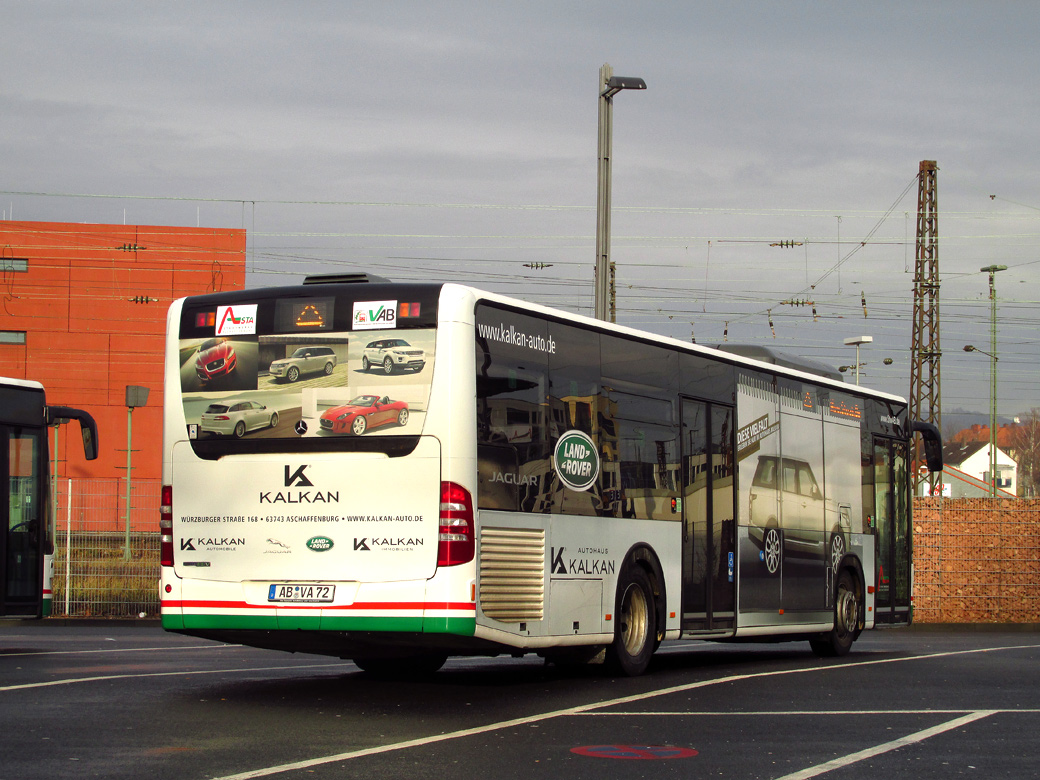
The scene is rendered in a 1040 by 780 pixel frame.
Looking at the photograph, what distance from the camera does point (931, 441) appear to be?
68.1 ft

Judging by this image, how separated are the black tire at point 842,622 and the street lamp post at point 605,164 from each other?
537 cm

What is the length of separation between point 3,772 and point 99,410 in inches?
2369

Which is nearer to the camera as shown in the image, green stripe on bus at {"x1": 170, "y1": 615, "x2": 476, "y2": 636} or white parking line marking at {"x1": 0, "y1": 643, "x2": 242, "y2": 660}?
green stripe on bus at {"x1": 170, "y1": 615, "x2": 476, "y2": 636}

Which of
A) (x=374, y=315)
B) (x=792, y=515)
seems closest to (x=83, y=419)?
(x=374, y=315)

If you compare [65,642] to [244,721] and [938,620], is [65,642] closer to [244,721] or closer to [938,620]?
[244,721]

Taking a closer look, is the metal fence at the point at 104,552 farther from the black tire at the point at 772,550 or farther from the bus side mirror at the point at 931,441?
the bus side mirror at the point at 931,441

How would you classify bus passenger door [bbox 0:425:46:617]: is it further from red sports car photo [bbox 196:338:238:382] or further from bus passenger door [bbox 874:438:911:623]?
bus passenger door [bbox 874:438:911:623]

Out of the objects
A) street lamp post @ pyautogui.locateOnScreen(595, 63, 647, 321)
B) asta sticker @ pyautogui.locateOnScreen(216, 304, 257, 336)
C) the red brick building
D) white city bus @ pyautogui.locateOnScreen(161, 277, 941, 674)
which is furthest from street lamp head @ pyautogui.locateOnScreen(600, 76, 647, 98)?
the red brick building

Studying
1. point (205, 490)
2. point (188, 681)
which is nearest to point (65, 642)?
point (188, 681)

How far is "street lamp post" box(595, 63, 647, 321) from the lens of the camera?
21312 millimetres

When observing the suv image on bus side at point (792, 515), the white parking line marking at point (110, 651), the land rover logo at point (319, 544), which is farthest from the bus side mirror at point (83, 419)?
the suv image on bus side at point (792, 515)

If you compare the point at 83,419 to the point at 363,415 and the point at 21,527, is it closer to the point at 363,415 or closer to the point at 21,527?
the point at 21,527

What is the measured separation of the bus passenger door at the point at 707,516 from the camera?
14.5m

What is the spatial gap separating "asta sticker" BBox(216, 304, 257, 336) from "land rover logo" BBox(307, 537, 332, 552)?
5.80 ft
